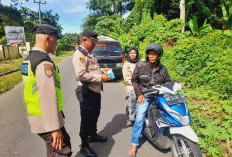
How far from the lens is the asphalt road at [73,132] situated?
2.57 m

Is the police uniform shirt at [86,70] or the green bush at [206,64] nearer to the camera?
the police uniform shirt at [86,70]

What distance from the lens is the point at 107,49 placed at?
7965mm

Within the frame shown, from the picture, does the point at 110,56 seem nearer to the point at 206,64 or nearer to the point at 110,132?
the point at 206,64

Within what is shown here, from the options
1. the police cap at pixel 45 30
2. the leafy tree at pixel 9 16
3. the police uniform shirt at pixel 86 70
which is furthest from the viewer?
→ the leafy tree at pixel 9 16

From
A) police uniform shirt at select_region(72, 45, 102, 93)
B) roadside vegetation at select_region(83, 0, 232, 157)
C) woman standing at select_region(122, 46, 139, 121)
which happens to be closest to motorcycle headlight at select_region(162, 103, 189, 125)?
roadside vegetation at select_region(83, 0, 232, 157)

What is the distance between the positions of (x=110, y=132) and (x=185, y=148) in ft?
5.26

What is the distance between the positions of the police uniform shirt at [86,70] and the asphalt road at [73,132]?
4.01 ft

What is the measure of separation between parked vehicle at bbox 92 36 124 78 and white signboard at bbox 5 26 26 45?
17.7m

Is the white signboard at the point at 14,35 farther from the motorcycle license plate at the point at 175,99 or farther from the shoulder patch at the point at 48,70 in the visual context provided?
the motorcycle license plate at the point at 175,99

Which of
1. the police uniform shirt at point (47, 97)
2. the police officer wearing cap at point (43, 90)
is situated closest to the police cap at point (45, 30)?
the police officer wearing cap at point (43, 90)

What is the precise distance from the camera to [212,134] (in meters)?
2.72

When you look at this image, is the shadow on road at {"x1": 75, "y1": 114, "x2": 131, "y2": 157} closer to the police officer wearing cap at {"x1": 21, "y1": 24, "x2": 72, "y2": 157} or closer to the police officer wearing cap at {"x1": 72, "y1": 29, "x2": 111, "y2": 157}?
the police officer wearing cap at {"x1": 72, "y1": 29, "x2": 111, "y2": 157}

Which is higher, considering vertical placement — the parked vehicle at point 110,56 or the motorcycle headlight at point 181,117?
the parked vehicle at point 110,56

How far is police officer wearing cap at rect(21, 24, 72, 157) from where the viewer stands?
126 centimetres
